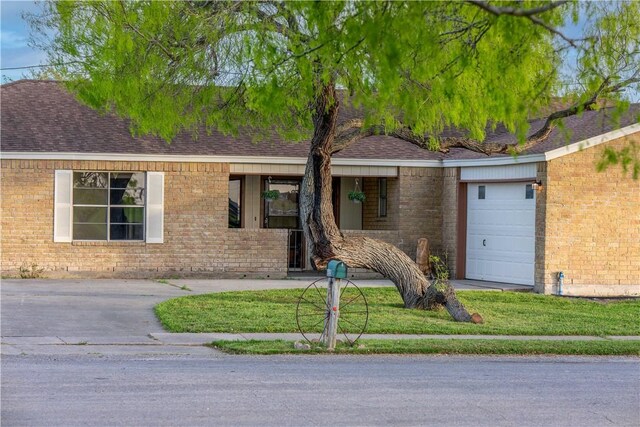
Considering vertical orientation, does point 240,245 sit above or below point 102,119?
below

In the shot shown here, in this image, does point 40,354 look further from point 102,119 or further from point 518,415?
point 102,119

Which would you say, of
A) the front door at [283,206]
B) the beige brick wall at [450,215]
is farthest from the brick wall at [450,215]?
the front door at [283,206]

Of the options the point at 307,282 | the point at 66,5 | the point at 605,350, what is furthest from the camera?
the point at 307,282

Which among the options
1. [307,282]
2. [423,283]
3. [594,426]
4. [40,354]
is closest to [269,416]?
[594,426]

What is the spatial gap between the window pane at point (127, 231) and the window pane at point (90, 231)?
0.72ft

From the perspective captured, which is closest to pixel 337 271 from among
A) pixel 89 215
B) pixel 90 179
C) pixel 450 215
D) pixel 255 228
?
pixel 89 215

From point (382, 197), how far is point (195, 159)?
593 centimetres

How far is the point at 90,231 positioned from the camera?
971 inches

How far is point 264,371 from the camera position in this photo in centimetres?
1197

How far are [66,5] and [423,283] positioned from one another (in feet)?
26.9

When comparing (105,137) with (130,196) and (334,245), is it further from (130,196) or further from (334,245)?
(334,245)

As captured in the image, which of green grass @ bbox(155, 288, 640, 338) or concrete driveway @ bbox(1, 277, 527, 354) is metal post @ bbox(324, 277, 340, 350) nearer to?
concrete driveway @ bbox(1, 277, 527, 354)

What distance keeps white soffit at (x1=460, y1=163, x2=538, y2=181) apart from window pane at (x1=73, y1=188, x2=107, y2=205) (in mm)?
9254

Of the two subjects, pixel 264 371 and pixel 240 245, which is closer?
pixel 264 371
